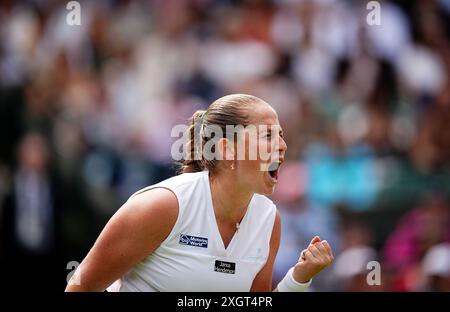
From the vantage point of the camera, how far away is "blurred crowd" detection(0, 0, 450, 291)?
344 inches

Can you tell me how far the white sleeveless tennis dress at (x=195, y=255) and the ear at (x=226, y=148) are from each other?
0.14m

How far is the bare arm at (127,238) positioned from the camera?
4.45 metres

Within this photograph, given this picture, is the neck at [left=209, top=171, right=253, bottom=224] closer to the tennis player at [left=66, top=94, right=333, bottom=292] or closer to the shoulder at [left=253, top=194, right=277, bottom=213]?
the tennis player at [left=66, top=94, right=333, bottom=292]

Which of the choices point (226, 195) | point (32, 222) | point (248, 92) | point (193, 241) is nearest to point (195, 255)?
point (193, 241)

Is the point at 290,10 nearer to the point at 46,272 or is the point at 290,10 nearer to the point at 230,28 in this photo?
the point at 230,28

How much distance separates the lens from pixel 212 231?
478 cm

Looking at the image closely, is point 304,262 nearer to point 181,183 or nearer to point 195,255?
point 195,255

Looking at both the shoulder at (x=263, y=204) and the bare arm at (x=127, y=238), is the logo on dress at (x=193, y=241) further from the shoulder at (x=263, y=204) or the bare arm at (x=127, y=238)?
the shoulder at (x=263, y=204)

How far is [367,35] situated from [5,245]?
4266 mm

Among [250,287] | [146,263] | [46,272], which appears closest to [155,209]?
[146,263]

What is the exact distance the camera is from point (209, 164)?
195 inches

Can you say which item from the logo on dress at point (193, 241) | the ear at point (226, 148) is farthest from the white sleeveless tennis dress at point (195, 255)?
the ear at point (226, 148)

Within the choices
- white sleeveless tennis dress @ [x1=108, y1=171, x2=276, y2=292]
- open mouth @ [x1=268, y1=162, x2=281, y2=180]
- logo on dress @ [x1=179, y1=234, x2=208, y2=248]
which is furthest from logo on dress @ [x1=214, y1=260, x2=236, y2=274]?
open mouth @ [x1=268, y1=162, x2=281, y2=180]

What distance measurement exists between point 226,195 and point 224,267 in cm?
36
